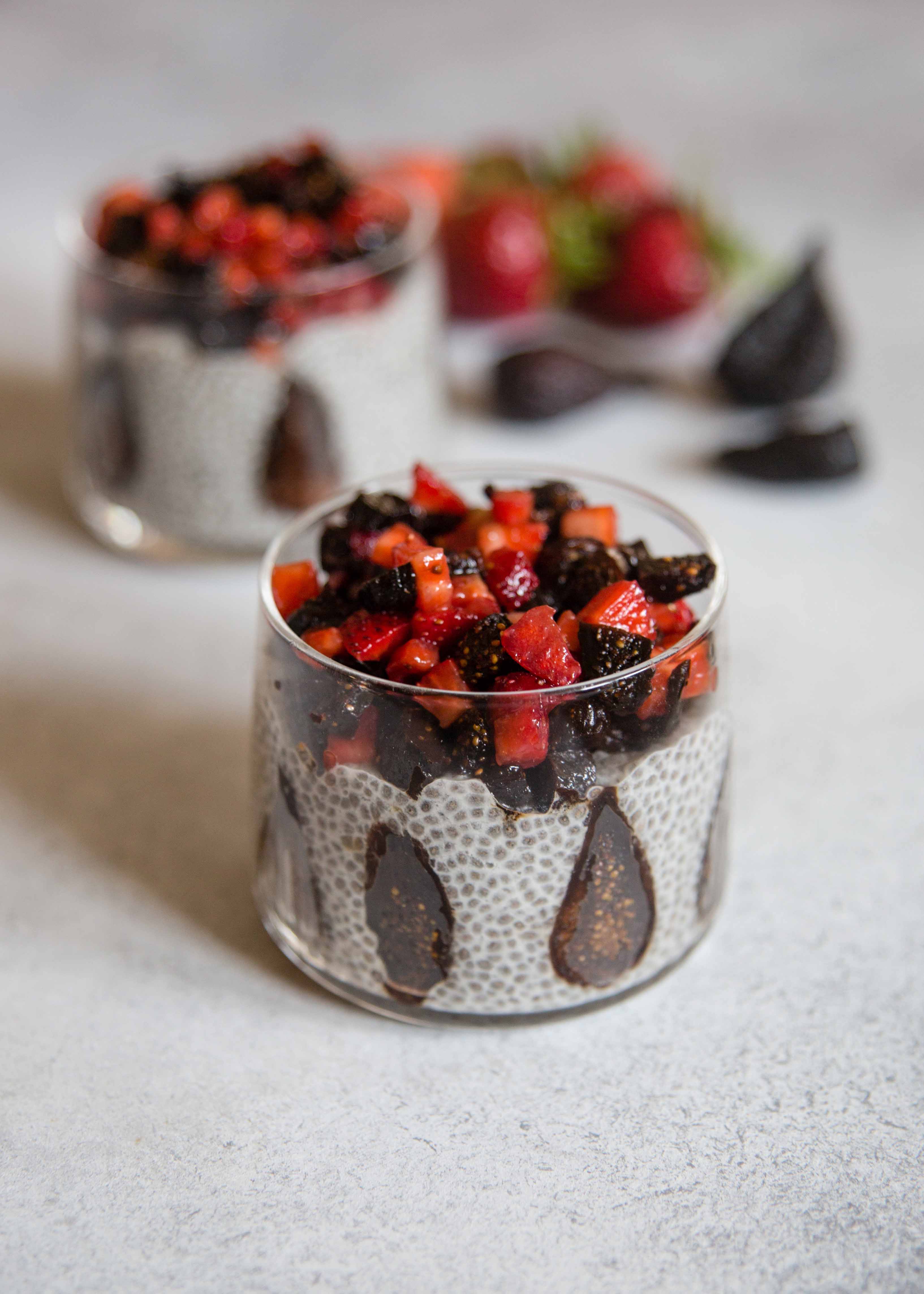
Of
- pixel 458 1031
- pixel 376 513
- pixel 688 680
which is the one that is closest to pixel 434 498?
pixel 376 513

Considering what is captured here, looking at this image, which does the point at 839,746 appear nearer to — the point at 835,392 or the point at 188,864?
the point at 188,864

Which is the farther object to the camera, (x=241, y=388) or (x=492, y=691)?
(x=241, y=388)

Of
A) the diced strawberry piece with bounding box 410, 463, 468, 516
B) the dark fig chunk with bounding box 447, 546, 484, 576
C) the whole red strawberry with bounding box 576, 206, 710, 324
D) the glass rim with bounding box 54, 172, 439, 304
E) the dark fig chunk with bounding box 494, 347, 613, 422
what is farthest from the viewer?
the whole red strawberry with bounding box 576, 206, 710, 324

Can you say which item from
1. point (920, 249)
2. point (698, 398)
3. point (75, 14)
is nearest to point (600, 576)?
point (698, 398)

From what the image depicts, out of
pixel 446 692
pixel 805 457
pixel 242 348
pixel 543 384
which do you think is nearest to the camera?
pixel 446 692

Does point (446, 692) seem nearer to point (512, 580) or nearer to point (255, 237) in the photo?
point (512, 580)

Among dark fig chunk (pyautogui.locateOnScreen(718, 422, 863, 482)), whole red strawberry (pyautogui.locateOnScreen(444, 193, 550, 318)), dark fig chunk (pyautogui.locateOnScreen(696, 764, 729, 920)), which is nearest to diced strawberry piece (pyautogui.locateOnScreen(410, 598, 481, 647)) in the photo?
dark fig chunk (pyautogui.locateOnScreen(696, 764, 729, 920))

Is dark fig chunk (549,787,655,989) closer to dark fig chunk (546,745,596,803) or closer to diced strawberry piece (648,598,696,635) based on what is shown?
dark fig chunk (546,745,596,803)
